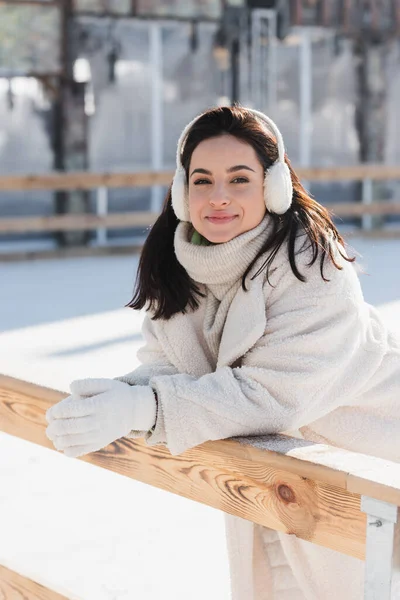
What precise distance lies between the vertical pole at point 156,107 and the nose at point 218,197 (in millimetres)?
9815

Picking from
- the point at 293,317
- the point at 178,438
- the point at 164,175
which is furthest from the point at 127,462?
the point at 164,175

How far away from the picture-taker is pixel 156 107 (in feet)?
39.3

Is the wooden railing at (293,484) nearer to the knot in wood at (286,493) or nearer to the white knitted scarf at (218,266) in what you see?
the knot in wood at (286,493)

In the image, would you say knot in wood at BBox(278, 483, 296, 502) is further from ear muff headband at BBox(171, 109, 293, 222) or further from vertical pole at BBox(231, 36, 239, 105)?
vertical pole at BBox(231, 36, 239, 105)

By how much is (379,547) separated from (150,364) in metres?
0.87

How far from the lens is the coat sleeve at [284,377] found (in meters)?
1.83

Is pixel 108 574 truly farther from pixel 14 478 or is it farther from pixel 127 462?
pixel 127 462

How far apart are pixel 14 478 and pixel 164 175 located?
712 centimetres

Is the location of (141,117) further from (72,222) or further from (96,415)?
(96,415)

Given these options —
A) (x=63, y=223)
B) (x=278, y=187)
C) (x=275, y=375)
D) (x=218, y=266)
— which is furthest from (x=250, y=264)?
(x=63, y=223)

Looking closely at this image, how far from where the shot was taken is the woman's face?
6.75ft

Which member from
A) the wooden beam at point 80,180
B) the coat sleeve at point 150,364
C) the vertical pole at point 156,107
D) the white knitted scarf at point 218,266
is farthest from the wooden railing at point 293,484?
the vertical pole at point 156,107

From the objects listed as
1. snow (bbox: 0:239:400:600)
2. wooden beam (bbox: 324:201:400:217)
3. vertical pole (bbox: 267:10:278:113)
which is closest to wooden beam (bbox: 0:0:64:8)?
vertical pole (bbox: 267:10:278:113)

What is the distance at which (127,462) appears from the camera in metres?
2.01
